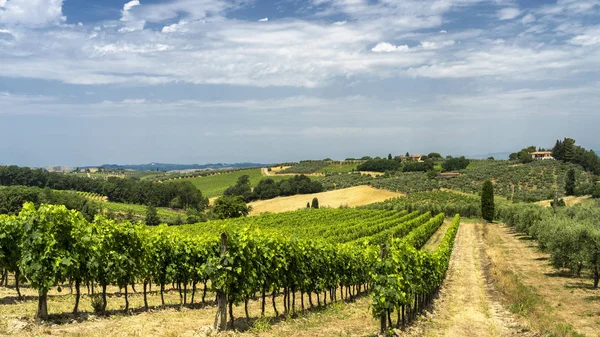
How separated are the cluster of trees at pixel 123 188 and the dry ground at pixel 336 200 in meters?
21.1

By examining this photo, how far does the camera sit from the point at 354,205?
99.1 m

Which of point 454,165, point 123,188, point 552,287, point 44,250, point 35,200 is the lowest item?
point 552,287

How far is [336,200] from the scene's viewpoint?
10612 cm

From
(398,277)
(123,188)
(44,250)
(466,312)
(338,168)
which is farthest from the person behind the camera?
(338,168)

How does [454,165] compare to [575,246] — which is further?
[454,165]

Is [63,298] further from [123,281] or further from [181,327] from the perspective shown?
[181,327]

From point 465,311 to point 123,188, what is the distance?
134 metres

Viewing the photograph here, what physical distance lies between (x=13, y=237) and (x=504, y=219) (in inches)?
Answer: 2708

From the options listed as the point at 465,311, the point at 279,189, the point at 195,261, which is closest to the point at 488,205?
the point at 465,311

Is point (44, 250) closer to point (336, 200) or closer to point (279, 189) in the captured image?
point (336, 200)

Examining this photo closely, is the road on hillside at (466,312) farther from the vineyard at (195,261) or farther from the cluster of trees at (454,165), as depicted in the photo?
the cluster of trees at (454,165)

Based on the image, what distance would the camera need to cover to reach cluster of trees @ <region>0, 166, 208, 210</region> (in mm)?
133875

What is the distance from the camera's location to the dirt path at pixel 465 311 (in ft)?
60.0

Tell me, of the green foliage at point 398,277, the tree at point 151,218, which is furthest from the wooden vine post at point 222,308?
the tree at point 151,218
